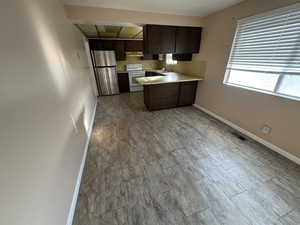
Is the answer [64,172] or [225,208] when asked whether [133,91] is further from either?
[225,208]

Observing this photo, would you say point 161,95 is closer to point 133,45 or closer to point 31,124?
point 31,124

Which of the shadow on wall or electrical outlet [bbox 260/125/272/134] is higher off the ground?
Answer: the shadow on wall

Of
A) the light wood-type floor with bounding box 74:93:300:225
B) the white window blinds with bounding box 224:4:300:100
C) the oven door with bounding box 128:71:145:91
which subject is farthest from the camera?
the oven door with bounding box 128:71:145:91

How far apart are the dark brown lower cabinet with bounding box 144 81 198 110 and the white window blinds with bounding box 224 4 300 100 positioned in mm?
1247

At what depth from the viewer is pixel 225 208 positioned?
4.10 feet

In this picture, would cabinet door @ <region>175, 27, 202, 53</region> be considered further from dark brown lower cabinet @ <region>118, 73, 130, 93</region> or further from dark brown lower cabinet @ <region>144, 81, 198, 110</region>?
dark brown lower cabinet @ <region>118, 73, 130, 93</region>

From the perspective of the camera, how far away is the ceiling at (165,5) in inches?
83.0

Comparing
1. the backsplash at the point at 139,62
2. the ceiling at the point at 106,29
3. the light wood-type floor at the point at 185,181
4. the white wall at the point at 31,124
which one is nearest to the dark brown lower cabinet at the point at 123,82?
the backsplash at the point at 139,62

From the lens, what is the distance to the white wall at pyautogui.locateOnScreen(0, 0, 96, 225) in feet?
2.09

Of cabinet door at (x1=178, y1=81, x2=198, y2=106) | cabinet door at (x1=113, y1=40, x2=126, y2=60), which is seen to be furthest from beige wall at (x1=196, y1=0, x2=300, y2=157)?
cabinet door at (x1=113, y1=40, x2=126, y2=60)

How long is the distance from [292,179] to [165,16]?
136 inches

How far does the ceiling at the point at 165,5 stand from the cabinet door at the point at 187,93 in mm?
1612

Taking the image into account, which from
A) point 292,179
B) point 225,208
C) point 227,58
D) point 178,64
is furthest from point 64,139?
point 178,64

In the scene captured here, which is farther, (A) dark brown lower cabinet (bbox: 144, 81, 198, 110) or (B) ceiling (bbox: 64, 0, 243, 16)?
(A) dark brown lower cabinet (bbox: 144, 81, 198, 110)
